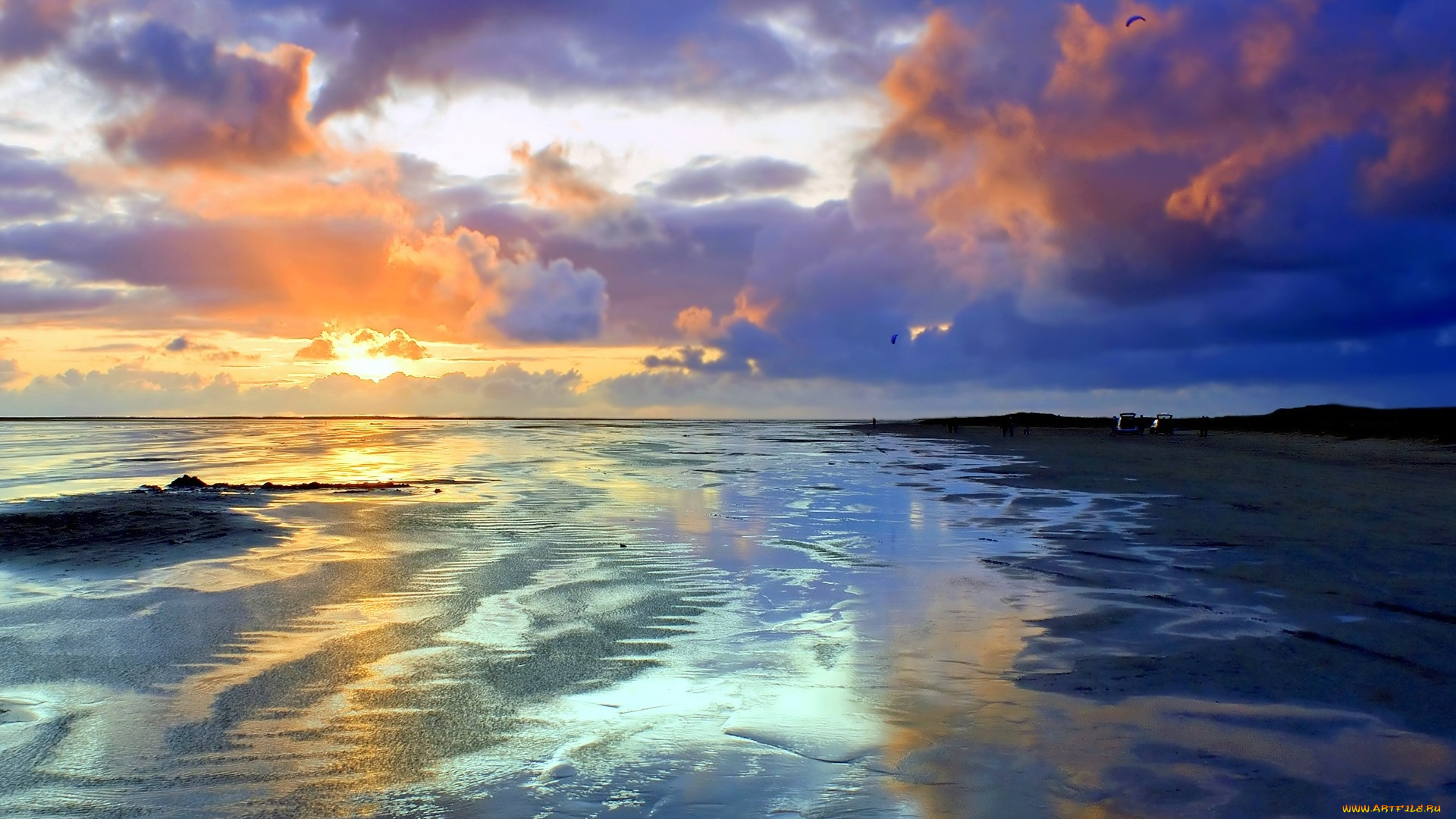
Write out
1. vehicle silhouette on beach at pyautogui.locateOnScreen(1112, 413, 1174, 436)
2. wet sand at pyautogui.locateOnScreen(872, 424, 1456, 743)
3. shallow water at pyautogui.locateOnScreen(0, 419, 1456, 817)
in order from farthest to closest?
vehicle silhouette on beach at pyautogui.locateOnScreen(1112, 413, 1174, 436) → wet sand at pyautogui.locateOnScreen(872, 424, 1456, 743) → shallow water at pyautogui.locateOnScreen(0, 419, 1456, 817)

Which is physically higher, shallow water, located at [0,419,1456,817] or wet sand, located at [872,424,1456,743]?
wet sand, located at [872,424,1456,743]

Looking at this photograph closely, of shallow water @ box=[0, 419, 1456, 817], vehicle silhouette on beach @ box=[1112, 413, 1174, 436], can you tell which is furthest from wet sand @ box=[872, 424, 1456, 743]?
vehicle silhouette on beach @ box=[1112, 413, 1174, 436]

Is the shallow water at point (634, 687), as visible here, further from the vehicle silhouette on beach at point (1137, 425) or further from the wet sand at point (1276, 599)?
the vehicle silhouette on beach at point (1137, 425)

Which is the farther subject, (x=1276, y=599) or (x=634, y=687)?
(x=1276, y=599)

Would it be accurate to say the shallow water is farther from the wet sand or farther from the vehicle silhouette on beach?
the vehicle silhouette on beach

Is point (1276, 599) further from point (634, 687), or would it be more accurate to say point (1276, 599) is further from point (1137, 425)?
point (1137, 425)

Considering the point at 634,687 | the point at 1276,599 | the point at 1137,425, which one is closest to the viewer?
the point at 634,687

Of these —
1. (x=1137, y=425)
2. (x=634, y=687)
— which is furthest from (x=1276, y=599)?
(x=1137, y=425)

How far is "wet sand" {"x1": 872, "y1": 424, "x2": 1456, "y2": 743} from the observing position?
7.82 metres

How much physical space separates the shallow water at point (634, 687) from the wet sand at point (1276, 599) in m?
0.18

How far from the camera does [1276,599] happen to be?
11312 millimetres

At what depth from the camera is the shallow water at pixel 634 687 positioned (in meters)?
5.71

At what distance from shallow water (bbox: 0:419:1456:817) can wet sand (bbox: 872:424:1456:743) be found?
0.18m

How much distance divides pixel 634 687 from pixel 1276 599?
335 inches
